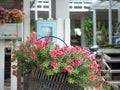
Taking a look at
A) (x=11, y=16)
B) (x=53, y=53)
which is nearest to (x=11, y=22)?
(x=11, y=16)

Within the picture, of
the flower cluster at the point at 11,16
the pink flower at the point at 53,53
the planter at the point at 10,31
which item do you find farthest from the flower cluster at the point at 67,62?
the planter at the point at 10,31

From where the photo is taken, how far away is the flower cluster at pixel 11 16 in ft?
17.0

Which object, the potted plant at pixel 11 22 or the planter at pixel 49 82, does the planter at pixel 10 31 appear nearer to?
the potted plant at pixel 11 22

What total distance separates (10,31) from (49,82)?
2.89 meters

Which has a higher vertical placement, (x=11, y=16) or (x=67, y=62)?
(x=11, y=16)

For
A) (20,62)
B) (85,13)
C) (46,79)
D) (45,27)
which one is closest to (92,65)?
(46,79)

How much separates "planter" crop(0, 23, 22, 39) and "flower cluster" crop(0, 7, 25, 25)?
0.35 feet

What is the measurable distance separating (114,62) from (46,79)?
4.83m

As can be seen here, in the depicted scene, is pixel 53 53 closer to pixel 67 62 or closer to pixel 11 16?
pixel 67 62

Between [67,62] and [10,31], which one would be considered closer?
[67,62]

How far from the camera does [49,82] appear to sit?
105 inches

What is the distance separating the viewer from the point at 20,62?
124 inches

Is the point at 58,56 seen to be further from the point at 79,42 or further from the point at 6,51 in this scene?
the point at 79,42

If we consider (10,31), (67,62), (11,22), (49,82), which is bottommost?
(49,82)
